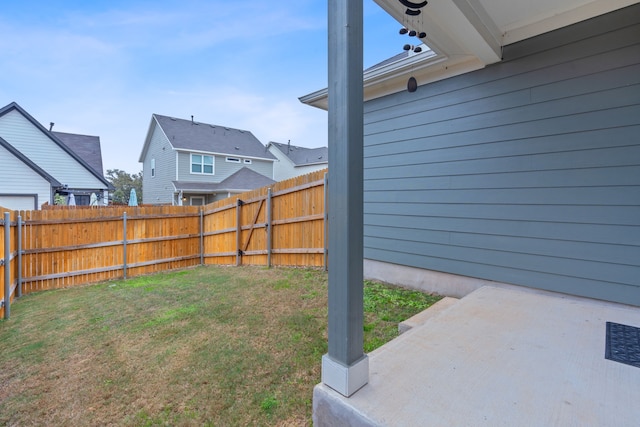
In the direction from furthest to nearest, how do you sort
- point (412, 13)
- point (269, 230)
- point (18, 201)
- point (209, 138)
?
point (209, 138)
point (18, 201)
point (269, 230)
point (412, 13)

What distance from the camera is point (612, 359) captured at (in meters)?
1.72

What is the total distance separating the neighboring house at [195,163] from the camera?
48.3 feet

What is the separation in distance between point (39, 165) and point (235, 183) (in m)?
7.91

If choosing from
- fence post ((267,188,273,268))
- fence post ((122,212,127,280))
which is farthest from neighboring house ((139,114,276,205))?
fence post ((267,188,273,268))

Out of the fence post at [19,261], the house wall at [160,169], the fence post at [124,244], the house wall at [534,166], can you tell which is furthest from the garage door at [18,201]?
the house wall at [534,166]

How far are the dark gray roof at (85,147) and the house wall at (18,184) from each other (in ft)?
13.6

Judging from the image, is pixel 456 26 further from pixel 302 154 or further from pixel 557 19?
pixel 302 154

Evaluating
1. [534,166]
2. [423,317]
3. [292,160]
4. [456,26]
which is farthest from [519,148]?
[292,160]

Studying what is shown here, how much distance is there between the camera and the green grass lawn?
193cm

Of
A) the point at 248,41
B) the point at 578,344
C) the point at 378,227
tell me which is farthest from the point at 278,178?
the point at 578,344

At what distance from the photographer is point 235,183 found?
49.9ft

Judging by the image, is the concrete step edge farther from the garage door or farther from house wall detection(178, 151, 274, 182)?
house wall detection(178, 151, 274, 182)

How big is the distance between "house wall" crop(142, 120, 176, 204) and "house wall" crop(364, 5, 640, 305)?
13.9 m

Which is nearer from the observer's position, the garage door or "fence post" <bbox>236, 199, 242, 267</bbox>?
"fence post" <bbox>236, 199, 242, 267</bbox>
